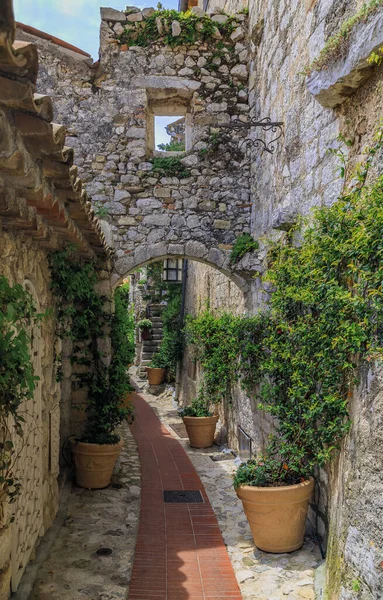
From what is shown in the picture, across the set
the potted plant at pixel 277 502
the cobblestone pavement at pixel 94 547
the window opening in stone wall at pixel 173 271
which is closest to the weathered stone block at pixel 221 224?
the cobblestone pavement at pixel 94 547

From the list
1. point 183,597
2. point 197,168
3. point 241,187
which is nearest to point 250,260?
point 241,187

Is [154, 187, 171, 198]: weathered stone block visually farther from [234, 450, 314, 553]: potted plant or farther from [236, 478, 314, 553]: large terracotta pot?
[236, 478, 314, 553]: large terracotta pot

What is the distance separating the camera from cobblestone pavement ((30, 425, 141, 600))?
3372 mm

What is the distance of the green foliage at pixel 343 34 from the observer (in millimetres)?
2815

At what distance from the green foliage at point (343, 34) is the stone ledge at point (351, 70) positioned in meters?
0.04

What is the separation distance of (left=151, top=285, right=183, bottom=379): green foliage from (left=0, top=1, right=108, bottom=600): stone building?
26.3ft

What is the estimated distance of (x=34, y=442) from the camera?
3.75m

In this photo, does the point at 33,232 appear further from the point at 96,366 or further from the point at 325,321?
the point at 96,366

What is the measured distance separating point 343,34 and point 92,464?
466 centimetres

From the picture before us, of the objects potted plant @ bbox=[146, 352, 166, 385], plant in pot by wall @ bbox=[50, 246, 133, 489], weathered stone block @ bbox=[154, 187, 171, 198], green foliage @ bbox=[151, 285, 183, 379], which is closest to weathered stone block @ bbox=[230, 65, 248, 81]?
weathered stone block @ bbox=[154, 187, 171, 198]

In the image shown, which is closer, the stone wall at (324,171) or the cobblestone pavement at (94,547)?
the stone wall at (324,171)

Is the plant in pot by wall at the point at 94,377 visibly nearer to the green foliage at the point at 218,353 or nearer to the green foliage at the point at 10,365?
the green foliage at the point at 218,353

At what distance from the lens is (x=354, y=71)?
304 cm

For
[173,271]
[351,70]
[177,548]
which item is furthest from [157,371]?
[351,70]
